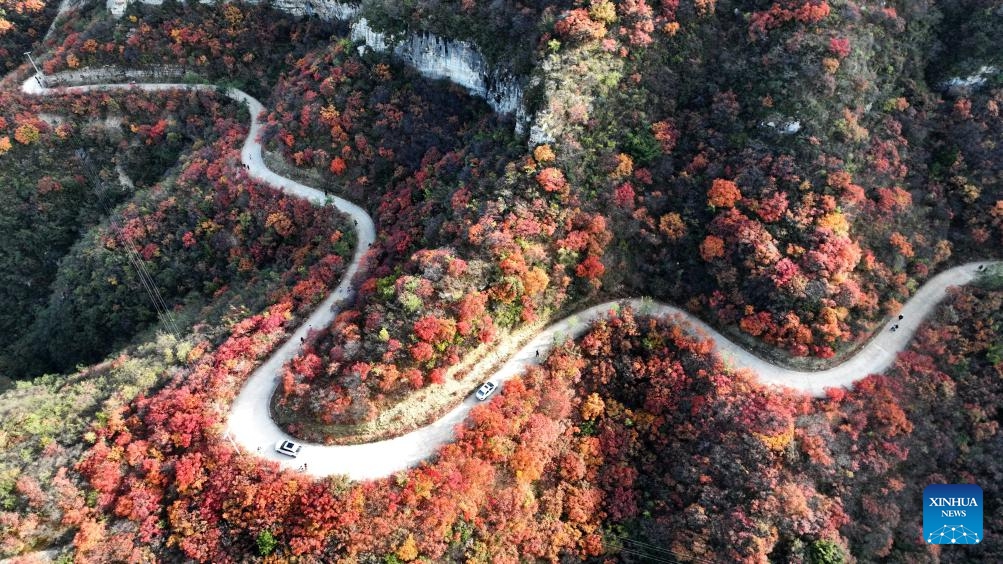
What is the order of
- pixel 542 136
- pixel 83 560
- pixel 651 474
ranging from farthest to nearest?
1. pixel 542 136
2. pixel 651 474
3. pixel 83 560

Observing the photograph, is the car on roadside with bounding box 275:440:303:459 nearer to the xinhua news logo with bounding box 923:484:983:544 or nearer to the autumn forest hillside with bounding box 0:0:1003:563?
the autumn forest hillside with bounding box 0:0:1003:563

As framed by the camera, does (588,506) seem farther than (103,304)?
No

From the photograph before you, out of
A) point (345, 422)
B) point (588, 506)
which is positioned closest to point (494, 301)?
point (345, 422)

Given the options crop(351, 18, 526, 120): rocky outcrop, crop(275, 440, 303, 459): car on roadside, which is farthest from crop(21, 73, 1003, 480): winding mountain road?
crop(351, 18, 526, 120): rocky outcrop

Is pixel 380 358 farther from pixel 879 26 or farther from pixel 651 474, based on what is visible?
pixel 879 26

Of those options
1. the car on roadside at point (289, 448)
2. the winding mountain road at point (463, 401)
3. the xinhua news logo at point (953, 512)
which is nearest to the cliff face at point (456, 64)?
the winding mountain road at point (463, 401)

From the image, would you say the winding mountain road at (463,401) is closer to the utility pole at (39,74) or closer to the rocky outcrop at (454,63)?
the rocky outcrop at (454,63)

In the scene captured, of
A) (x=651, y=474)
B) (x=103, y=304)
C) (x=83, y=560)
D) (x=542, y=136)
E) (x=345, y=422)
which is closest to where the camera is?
(x=83, y=560)
